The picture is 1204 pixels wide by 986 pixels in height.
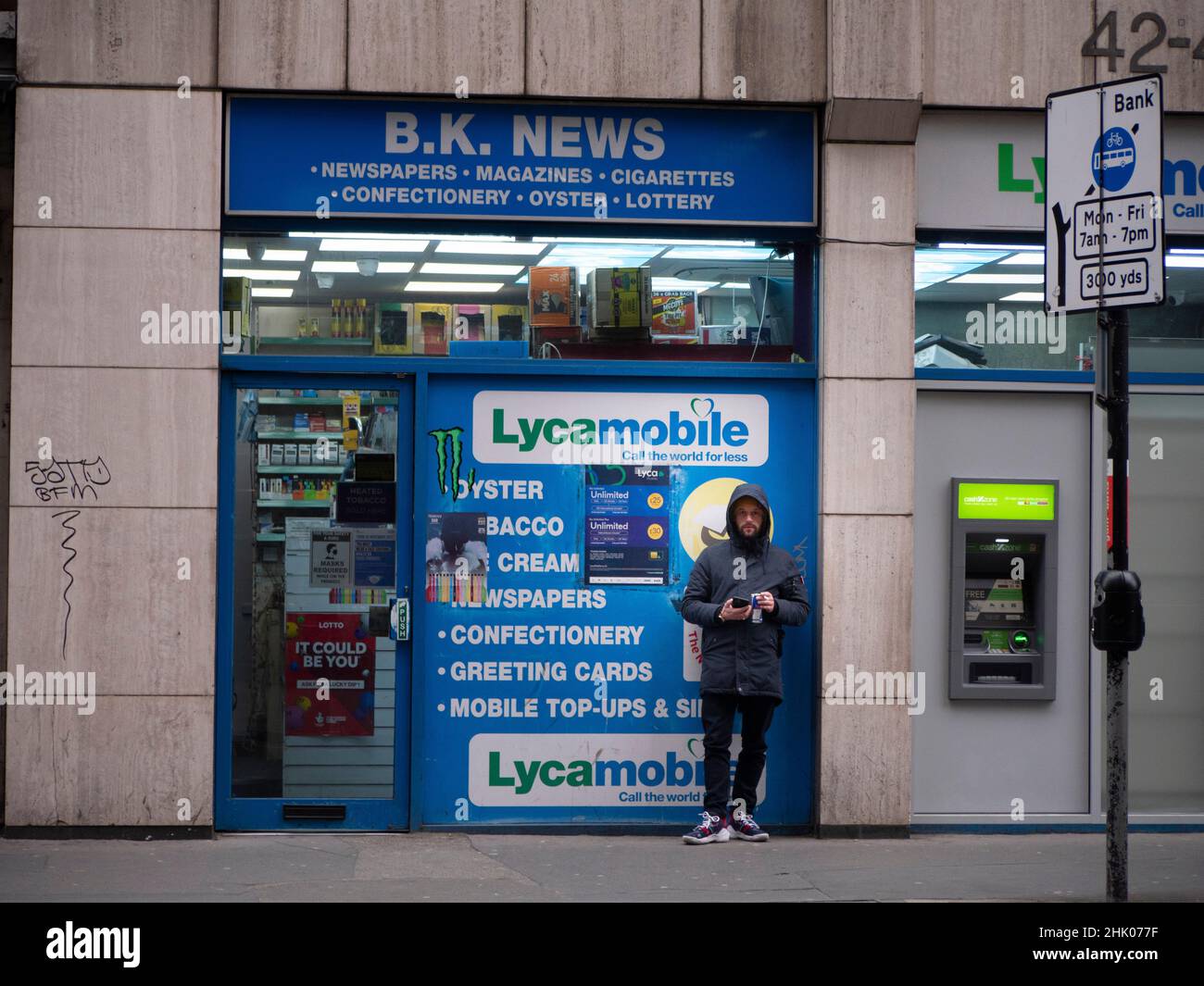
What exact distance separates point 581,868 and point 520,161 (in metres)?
4.03

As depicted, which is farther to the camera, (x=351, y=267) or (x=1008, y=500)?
(x=1008, y=500)

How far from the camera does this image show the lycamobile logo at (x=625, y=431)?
29.3 ft

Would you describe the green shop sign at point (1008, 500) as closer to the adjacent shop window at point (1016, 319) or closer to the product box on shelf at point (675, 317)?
the adjacent shop window at point (1016, 319)

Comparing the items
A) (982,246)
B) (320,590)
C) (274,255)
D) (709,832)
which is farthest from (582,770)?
(982,246)

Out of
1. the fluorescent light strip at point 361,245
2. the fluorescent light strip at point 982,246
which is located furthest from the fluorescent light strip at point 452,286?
the fluorescent light strip at point 982,246

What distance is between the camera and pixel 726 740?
8.55 metres

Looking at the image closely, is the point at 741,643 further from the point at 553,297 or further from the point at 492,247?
the point at 492,247

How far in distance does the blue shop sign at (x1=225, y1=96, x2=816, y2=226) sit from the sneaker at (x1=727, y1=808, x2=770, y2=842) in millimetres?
3460

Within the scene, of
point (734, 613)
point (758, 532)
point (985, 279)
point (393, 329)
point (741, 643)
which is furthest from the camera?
point (985, 279)

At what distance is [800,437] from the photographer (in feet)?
29.8

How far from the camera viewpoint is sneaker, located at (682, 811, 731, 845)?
8578 millimetres

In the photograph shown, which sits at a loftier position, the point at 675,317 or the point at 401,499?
the point at 675,317
